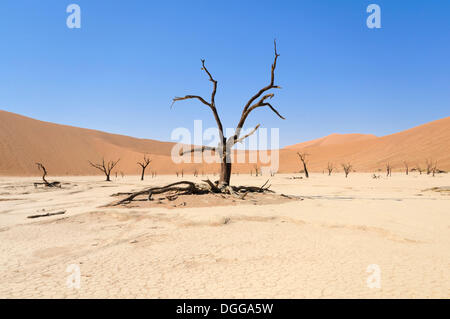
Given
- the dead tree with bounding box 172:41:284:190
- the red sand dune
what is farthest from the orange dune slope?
the dead tree with bounding box 172:41:284:190

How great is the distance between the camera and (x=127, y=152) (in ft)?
266

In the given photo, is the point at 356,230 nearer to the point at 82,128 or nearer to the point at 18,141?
the point at 18,141

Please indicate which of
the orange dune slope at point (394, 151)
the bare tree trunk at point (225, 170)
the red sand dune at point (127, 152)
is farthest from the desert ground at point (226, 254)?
the orange dune slope at point (394, 151)

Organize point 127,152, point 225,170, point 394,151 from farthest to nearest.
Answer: point 127,152
point 394,151
point 225,170

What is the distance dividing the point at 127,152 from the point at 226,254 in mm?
82309

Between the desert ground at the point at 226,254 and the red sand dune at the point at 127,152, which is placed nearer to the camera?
the desert ground at the point at 226,254

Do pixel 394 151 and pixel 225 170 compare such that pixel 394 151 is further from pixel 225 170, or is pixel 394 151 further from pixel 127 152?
pixel 225 170

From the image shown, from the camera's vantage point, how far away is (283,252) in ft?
13.6

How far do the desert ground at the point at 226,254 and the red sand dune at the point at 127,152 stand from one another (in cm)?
5104

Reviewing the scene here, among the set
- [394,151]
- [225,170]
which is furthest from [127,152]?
[225,170]

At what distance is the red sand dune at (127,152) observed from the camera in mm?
55156

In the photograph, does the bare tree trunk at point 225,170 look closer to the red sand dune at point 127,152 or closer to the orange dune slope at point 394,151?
the red sand dune at point 127,152

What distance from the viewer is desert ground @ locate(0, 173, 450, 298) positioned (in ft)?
9.45
